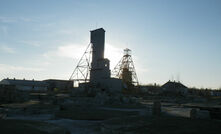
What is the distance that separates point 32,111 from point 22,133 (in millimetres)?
7179

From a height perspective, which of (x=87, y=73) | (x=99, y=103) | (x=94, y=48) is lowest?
(x=99, y=103)

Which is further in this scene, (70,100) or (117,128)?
(70,100)

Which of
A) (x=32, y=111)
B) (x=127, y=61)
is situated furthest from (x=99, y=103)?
(x=127, y=61)

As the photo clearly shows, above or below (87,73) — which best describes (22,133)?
below

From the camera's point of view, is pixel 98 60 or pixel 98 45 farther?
pixel 98 45

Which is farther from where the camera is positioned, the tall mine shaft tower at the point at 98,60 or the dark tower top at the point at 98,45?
the dark tower top at the point at 98,45

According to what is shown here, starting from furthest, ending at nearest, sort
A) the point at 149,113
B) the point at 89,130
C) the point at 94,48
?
1. the point at 94,48
2. the point at 149,113
3. the point at 89,130

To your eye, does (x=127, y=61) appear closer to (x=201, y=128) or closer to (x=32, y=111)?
(x=32, y=111)

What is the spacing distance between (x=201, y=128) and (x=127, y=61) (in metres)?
52.0

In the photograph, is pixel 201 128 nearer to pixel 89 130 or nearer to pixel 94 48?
pixel 89 130

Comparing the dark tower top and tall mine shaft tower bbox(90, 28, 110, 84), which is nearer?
tall mine shaft tower bbox(90, 28, 110, 84)

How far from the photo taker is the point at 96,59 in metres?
35.8

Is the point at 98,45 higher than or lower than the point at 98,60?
higher

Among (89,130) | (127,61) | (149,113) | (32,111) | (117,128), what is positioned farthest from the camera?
(127,61)
